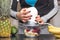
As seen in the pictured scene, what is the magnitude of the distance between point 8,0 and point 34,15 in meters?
0.17

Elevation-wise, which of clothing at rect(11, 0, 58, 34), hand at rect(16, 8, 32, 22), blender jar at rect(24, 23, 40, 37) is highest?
clothing at rect(11, 0, 58, 34)

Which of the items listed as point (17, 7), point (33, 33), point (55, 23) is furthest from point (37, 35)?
point (55, 23)

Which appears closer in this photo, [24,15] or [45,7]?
[24,15]

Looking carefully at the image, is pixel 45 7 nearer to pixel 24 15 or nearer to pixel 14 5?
pixel 14 5

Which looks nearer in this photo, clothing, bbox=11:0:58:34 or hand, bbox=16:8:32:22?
hand, bbox=16:8:32:22

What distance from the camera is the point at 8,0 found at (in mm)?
1069

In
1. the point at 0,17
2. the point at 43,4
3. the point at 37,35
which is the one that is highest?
the point at 43,4

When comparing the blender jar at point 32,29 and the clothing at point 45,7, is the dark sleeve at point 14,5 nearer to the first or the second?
the clothing at point 45,7

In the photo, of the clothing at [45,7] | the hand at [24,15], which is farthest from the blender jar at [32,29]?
the clothing at [45,7]

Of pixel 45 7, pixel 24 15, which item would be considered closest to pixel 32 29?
pixel 24 15

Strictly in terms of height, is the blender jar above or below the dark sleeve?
below

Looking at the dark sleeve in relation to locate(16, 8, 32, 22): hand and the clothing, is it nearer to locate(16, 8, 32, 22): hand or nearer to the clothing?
the clothing

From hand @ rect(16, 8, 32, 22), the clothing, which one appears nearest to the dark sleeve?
the clothing

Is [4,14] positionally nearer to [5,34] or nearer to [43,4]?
[5,34]
